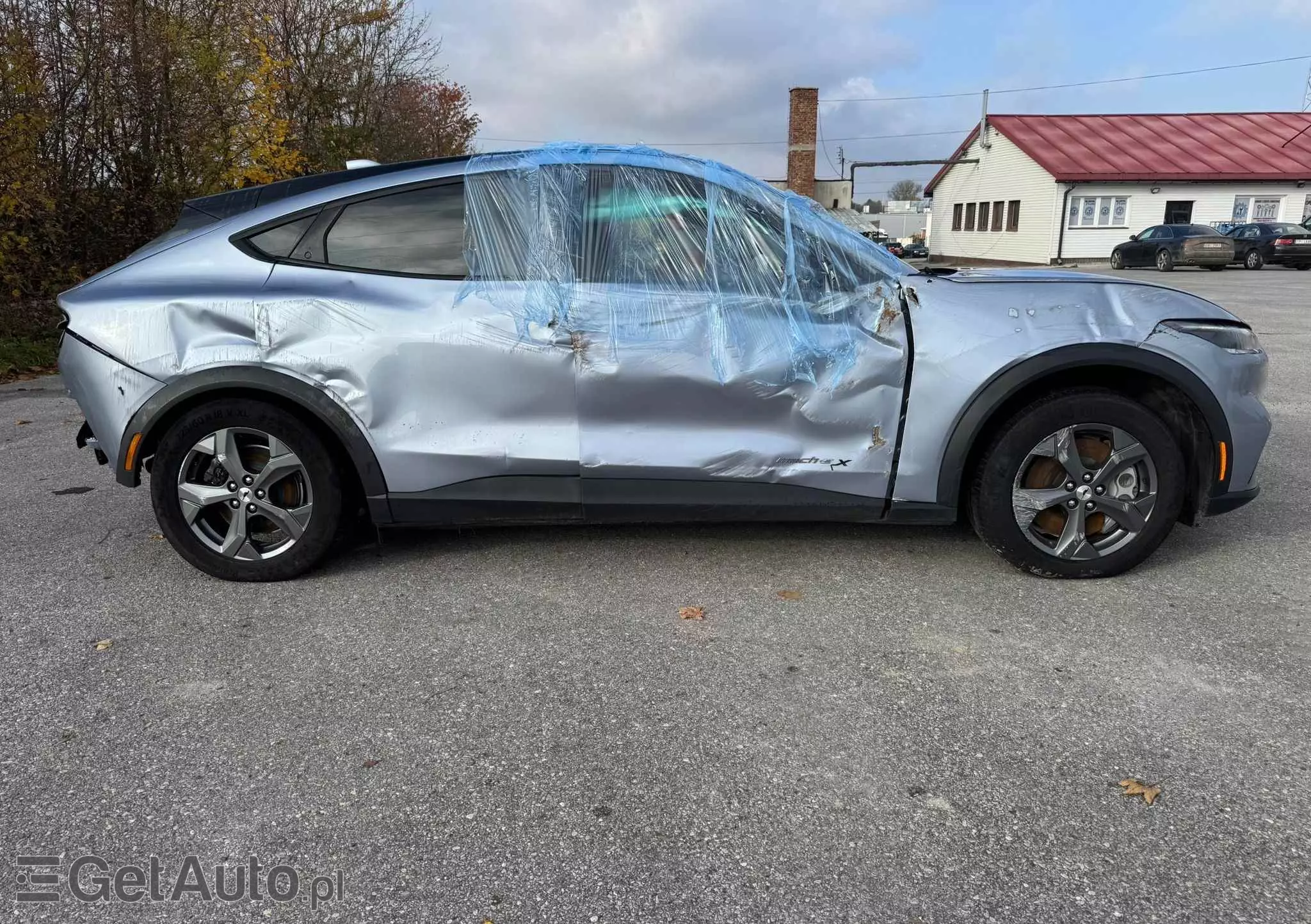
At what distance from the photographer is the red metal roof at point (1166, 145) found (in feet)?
103

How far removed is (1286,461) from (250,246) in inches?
230

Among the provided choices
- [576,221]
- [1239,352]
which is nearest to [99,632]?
[576,221]

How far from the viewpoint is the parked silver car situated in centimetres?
348

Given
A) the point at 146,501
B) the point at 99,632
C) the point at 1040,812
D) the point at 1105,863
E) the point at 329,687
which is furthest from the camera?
the point at 146,501

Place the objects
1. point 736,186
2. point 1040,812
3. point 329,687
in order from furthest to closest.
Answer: point 736,186
point 329,687
point 1040,812

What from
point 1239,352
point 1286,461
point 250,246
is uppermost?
point 250,246

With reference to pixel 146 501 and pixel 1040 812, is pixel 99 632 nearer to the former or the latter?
pixel 146 501

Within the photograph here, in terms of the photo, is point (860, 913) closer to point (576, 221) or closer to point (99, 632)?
point (576, 221)

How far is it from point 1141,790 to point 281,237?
353 centimetres

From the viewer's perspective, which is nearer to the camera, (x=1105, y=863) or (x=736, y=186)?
(x=1105, y=863)

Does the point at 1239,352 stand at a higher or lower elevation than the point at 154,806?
higher

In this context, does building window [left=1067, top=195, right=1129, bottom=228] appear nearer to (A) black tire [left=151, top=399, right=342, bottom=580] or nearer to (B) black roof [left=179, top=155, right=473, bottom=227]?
(B) black roof [left=179, top=155, right=473, bottom=227]

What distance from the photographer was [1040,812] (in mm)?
2301

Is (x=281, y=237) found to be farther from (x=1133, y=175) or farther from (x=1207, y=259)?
(x=1133, y=175)
